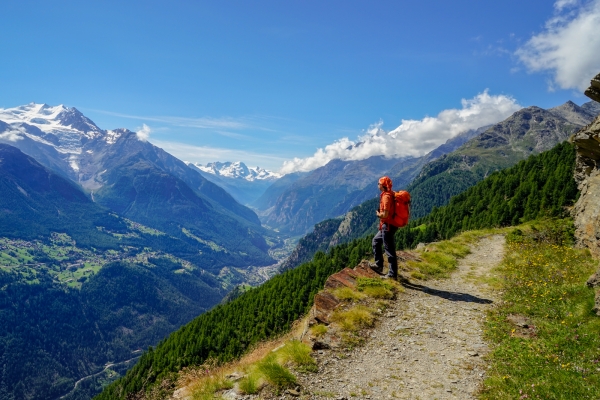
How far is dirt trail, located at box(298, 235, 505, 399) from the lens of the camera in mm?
9180

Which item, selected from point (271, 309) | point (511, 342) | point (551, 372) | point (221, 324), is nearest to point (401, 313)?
point (511, 342)

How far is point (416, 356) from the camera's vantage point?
1116 cm

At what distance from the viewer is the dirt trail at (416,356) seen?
918 cm

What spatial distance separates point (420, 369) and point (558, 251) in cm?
1787

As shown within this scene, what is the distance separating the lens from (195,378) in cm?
1144

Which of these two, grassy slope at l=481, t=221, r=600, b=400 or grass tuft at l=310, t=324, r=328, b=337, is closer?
grassy slope at l=481, t=221, r=600, b=400

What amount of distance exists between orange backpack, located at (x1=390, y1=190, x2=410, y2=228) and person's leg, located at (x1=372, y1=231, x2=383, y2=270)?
1.14m

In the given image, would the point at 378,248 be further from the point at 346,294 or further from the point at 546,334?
the point at 546,334

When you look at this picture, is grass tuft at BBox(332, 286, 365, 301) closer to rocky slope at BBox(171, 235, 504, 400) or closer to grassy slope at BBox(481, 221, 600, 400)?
rocky slope at BBox(171, 235, 504, 400)

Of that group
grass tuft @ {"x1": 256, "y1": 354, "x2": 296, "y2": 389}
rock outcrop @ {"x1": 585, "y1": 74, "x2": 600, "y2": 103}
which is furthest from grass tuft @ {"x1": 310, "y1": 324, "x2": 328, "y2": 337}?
rock outcrop @ {"x1": 585, "y1": 74, "x2": 600, "y2": 103}

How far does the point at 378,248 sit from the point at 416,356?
8.28 meters

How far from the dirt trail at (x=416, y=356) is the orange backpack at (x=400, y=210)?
3.74 meters

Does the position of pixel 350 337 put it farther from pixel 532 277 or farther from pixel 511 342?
pixel 532 277

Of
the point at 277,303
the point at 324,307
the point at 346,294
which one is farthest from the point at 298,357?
the point at 277,303
